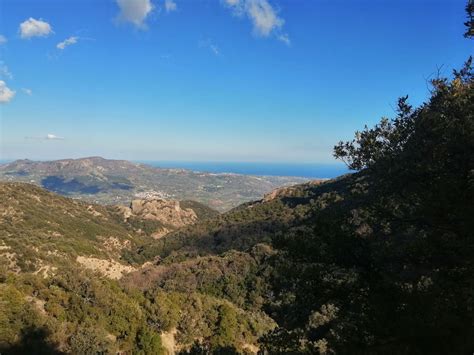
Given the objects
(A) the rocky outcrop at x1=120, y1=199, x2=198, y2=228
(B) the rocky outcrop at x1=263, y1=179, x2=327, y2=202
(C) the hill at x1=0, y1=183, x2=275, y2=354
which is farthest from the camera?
(A) the rocky outcrop at x1=120, y1=199, x2=198, y2=228

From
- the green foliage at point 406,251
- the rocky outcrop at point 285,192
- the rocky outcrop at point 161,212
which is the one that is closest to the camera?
the green foliage at point 406,251

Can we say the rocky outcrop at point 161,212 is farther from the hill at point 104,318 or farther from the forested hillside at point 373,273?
the forested hillside at point 373,273

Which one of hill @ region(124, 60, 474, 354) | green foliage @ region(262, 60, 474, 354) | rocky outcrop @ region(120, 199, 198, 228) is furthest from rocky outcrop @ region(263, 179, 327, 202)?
green foliage @ region(262, 60, 474, 354)

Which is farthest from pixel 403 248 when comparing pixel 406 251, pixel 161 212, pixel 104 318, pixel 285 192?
pixel 161 212

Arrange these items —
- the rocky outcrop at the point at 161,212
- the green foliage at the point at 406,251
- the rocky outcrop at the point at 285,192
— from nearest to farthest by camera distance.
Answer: the green foliage at the point at 406,251, the rocky outcrop at the point at 285,192, the rocky outcrop at the point at 161,212

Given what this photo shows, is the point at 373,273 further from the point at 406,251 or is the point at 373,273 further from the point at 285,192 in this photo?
the point at 285,192

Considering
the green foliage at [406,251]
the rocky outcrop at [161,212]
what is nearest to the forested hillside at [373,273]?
the green foliage at [406,251]

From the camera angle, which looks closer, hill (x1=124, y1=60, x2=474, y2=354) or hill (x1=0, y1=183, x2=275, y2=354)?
hill (x1=124, y1=60, x2=474, y2=354)

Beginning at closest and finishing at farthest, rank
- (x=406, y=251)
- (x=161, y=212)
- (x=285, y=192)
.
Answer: (x=406, y=251), (x=285, y=192), (x=161, y=212)

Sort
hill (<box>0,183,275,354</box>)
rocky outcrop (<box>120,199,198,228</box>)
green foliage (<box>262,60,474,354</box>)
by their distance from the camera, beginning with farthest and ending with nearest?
rocky outcrop (<box>120,199,198,228</box>) < hill (<box>0,183,275,354</box>) < green foliage (<box>262,60,474,354</box>)

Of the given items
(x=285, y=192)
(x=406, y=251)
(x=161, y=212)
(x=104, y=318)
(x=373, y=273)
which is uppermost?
(x=406, y=251)

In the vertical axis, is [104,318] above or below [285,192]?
below

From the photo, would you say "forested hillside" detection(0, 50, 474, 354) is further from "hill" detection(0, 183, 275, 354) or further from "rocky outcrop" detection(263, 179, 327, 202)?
"rocky outcrop" detection(263, 179, 327, 202)

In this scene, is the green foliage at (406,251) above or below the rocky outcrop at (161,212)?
above
